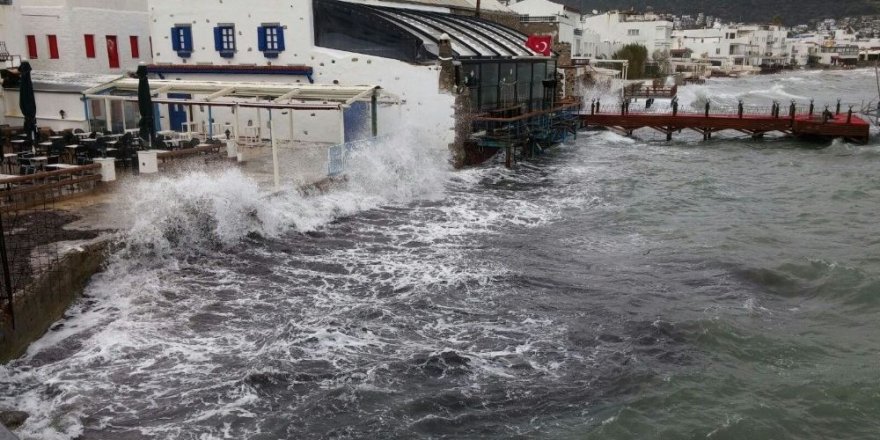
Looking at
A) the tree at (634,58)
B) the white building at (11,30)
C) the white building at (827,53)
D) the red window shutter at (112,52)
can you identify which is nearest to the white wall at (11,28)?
the white building at (11,30)

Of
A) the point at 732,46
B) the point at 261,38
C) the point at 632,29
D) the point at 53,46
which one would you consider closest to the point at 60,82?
the point at 53,46

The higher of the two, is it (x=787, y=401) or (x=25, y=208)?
(x=25, y=208)

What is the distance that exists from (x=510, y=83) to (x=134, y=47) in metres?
17.2

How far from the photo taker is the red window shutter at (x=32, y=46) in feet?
98.6

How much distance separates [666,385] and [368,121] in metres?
18.0

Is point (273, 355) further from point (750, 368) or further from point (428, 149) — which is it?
point (428, 149)

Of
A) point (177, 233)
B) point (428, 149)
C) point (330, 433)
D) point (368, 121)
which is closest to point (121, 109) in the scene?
point (368, 121)

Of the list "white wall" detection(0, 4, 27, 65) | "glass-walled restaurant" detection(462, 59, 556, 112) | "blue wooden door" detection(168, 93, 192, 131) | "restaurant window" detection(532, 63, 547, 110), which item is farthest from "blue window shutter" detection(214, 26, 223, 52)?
"restaurant window" detection(532, 63, 547, 110)

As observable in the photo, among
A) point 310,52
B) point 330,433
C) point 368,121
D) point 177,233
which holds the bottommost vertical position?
point 330,433

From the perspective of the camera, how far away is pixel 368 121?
25.8 m

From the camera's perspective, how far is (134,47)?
3234cm

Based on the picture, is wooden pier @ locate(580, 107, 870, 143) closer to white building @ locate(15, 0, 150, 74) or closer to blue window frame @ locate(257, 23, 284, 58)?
blue window frame @ locate(257, 23, 284, 58)

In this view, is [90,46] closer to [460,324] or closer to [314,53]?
[314,53]

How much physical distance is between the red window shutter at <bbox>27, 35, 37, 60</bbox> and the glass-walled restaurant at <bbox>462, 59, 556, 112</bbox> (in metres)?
18.4
